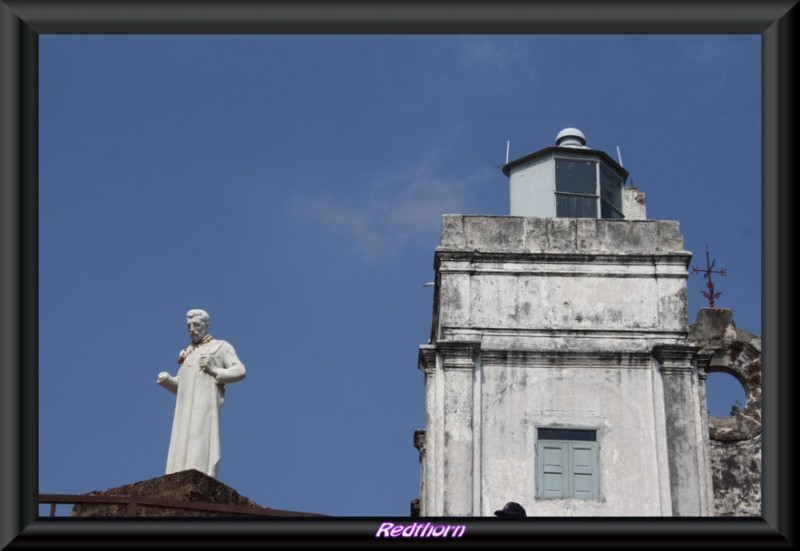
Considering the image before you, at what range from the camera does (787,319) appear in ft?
26.2

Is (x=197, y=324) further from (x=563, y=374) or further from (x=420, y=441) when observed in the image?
(x=420, y=441)

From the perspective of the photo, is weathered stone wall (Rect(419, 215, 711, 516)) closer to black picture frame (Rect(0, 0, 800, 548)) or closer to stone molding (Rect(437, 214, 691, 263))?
stone molding (Rect(437, 214, 691, 263))

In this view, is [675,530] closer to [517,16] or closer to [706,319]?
[517,16]

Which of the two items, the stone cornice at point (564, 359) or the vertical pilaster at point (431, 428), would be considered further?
the stone cornice at point (564, 359)

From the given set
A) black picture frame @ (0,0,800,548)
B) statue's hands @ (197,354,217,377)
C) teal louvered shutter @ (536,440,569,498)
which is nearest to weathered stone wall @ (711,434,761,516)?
teal louvered shutter @ (536,440,569,498)

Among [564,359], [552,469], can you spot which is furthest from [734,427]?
[552,469]

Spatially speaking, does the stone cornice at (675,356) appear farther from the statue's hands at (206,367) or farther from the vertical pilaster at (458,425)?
the statue's hands at (206,367)

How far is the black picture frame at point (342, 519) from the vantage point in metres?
7.96

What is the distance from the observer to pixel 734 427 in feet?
83.5

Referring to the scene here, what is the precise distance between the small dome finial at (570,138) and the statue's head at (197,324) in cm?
864

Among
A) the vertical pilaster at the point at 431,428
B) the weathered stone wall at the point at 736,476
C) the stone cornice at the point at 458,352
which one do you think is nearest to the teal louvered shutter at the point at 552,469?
the vertical pilaster at the point at 431,428

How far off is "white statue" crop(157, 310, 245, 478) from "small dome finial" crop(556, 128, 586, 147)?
8.71 metres

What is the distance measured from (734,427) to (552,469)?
7.29 metres

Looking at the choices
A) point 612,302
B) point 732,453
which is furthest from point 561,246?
point 732,453
